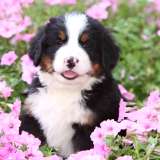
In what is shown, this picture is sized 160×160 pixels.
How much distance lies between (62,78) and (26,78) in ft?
2.29

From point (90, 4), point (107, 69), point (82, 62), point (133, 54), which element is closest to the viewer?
point (82, 62)

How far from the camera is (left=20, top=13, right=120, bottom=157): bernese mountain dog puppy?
4676 mm

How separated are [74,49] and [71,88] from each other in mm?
418

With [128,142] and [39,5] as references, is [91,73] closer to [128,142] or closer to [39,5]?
[128,142]

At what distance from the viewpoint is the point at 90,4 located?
7.38 meters

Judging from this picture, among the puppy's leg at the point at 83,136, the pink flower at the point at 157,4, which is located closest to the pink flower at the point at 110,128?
the puppy's leg at the point at 83,136

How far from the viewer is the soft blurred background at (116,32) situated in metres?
5.84

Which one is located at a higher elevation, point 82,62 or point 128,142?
point 82,62

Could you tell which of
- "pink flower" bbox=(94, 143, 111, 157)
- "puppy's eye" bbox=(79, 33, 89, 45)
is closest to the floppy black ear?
"puppy's eye" bbox=(79, 33, 89, 45)

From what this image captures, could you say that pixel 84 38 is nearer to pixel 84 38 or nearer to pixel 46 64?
pixel 84 38

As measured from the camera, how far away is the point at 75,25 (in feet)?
15.3

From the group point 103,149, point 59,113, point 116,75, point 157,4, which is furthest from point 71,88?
point 157,4

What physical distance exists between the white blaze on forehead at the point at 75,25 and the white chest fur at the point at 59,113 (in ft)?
1.42

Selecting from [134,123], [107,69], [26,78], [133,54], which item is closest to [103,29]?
[107,69]
